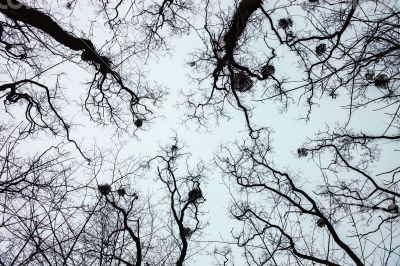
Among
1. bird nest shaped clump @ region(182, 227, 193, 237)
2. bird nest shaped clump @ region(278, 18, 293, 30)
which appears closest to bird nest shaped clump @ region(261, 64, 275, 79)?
bird nest shaped clump @ region(278, 18, 293, 30)

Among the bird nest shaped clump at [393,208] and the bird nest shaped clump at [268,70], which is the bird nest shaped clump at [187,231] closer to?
the bird nest shaped clump at [268,70]

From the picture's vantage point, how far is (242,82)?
7125 millimetres

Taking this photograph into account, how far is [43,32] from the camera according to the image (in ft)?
19.6

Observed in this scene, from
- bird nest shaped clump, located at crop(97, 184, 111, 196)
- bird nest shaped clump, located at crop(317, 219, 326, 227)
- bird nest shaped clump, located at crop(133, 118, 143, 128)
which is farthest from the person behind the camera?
bird nest shaped clump, located at crop(133, 118, 143, 128)

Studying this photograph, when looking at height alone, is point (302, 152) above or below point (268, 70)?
below

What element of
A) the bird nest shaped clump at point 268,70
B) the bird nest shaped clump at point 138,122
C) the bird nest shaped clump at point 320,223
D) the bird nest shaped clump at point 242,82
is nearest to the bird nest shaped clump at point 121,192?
the bird nest shaped clump at point 138,122

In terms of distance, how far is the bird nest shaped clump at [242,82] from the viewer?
23.2 feet

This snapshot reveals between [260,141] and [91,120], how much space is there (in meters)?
4.17

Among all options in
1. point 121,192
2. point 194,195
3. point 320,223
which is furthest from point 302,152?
point 121,192

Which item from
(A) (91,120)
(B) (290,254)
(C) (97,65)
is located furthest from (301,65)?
Result: (A) (91,120)

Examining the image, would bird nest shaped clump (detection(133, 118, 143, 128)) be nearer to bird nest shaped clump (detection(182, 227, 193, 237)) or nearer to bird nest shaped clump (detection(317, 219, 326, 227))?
bird nest shaped clump (detection(182, 227, 193, 237))

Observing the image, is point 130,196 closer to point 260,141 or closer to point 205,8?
point 260,141

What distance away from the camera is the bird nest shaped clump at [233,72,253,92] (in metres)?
7.09

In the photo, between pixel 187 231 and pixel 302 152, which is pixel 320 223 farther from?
pixel 187 231
